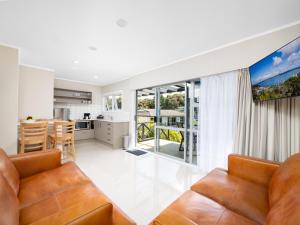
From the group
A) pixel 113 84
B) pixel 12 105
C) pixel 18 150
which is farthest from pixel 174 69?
pixel 18 150

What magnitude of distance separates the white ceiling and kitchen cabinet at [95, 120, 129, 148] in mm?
2306

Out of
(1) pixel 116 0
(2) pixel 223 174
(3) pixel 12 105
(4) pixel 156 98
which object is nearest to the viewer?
(1) pixel 116 0

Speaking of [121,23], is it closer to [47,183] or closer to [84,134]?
[47,183]

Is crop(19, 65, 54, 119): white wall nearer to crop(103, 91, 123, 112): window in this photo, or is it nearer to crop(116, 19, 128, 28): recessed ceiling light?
crop(103, 91, 123, 112): window

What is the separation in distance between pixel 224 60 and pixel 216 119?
3.66ft

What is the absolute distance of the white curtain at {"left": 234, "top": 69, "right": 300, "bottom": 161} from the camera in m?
1.86

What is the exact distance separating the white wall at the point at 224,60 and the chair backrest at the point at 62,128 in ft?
7.61

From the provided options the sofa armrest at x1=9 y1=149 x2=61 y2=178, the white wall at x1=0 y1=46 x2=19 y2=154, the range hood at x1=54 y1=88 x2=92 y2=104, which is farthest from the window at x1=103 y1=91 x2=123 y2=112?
the sofa armrest at x1=9 y1=149 x2=61 y2=178

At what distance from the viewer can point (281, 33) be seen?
76.3 inches

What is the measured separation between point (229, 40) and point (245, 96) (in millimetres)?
997

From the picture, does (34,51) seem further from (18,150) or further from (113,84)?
(113,84)

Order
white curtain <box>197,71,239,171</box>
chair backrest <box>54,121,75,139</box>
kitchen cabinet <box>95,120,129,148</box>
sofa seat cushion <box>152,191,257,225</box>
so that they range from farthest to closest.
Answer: kitchen cabinet <box>95,120,129,148</box> < chair backrest <box>54,121,75,139</box> < white curtain <box>197,71,239,171</box> < sofa seat cushion <box>152,191,257,225</box>

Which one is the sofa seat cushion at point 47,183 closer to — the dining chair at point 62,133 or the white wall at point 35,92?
the dining chair at point 62,133

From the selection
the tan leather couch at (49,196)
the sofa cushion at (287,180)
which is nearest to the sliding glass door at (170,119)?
the sofa cushion at (287,180)
